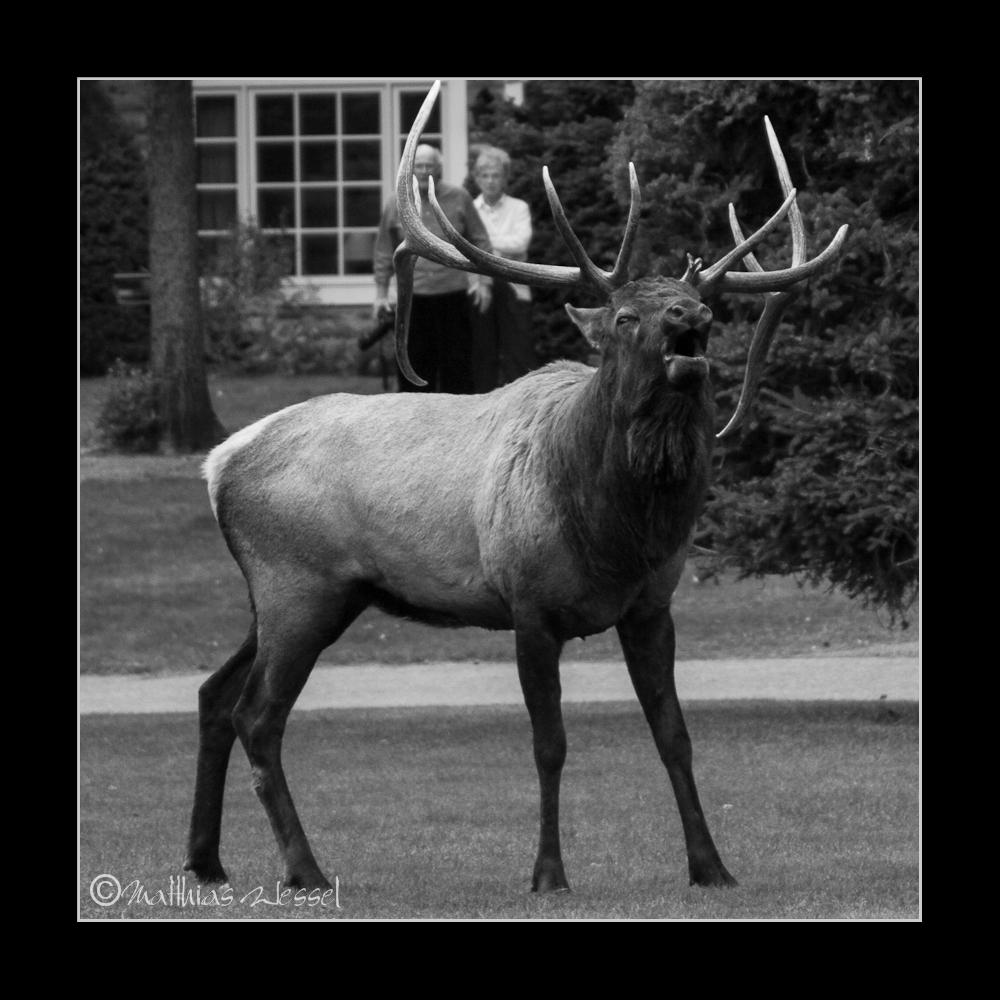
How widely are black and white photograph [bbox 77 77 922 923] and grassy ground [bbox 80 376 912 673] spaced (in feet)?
0.15

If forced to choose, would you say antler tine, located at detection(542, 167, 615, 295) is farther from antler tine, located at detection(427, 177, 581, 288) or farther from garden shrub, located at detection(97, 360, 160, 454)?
garden shrub, located at detection(97, 360, 160, 454)

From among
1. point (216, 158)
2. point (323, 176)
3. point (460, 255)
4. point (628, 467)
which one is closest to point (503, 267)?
point (460, 255)

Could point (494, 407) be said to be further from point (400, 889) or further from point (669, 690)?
point (400, 889)

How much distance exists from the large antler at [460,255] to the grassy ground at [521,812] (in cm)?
199

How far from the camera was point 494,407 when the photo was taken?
23.7ft

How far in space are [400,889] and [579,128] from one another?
1078 cm

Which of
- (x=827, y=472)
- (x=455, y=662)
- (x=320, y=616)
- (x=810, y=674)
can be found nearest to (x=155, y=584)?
(x=455, y=662)

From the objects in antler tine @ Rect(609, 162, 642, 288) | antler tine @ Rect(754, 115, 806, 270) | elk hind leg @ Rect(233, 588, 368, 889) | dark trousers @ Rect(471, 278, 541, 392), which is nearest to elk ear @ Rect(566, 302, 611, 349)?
antler tine @ Rect(609, 162, 642, 288)

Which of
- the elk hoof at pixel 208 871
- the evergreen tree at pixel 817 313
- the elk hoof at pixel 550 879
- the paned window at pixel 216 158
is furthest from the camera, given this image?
the paned window at pixel 216 158

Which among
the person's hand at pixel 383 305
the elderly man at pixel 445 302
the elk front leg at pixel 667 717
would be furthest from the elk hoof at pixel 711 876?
the person's hand at pixel 383 305

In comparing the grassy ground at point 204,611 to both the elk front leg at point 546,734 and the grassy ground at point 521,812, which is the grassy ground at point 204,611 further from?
the elk front leg at point 546,734


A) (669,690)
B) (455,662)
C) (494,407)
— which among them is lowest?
(455,662)

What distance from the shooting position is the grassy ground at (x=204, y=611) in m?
13.0

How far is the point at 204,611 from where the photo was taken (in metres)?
14.0
